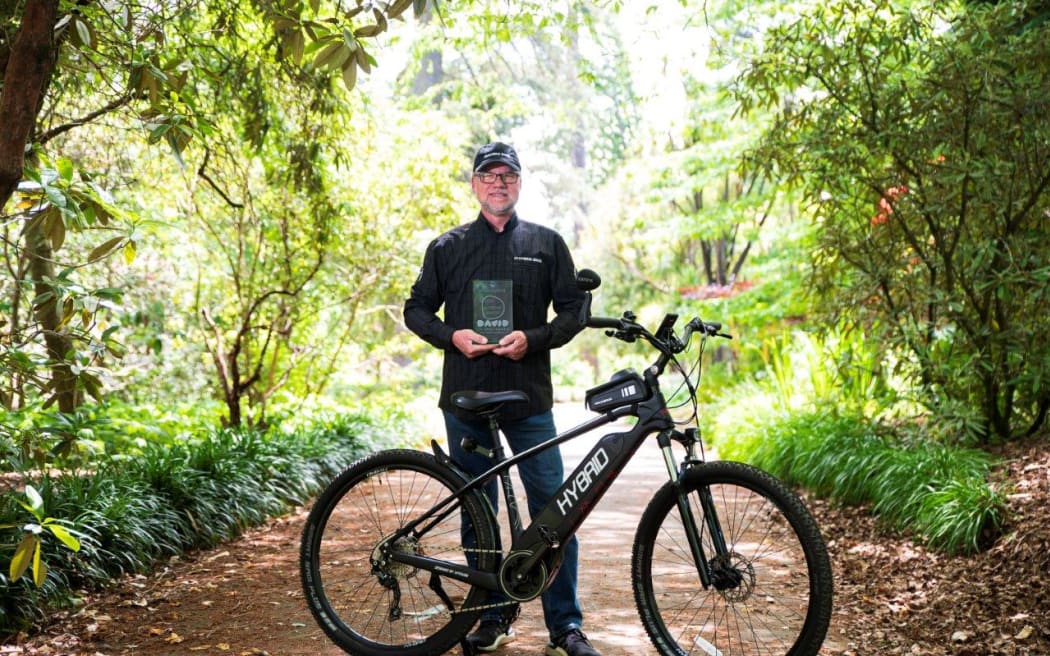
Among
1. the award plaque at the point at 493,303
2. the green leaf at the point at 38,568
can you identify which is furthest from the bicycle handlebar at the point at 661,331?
the green leaf at the point at 38,568

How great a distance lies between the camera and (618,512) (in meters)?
7.80

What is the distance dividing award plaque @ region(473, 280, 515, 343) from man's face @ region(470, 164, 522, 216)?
0.95 feet

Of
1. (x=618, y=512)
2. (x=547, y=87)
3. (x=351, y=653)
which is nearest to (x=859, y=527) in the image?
(x=618, y=512)

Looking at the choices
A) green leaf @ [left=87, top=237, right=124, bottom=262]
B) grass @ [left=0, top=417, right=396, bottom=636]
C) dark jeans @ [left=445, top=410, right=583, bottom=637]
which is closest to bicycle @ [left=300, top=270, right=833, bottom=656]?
dark jeans @ [left=445, top=410, right=583, bottom=637]

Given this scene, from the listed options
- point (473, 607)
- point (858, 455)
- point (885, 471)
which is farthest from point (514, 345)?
point (858, 455)

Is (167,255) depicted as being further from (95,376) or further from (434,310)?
(434,310)

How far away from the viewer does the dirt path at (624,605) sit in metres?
4.05

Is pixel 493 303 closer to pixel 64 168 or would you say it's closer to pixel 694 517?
pixel 694 517

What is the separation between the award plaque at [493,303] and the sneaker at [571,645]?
3.94 feet

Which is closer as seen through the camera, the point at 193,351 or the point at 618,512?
the point at 618,512

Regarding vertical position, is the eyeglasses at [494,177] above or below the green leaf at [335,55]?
below

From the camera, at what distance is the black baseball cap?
3725mm

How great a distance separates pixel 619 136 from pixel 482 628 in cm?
2882

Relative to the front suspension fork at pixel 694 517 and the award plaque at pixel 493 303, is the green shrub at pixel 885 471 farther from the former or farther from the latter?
the award plaque at pixel 493 303
